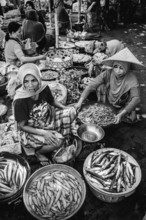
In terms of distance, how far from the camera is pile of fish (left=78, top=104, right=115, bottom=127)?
3.33 metres

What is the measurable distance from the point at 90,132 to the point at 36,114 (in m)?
1.02

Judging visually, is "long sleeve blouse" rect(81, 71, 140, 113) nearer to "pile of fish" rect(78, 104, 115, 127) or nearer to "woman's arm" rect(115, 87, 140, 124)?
"woman's arm" rect(115, 87, 140, 124)

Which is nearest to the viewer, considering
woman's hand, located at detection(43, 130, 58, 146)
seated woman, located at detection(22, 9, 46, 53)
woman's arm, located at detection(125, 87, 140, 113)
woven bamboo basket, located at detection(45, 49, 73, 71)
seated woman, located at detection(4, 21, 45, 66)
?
woman's hand, located at detection(43, 130, 58, 146)

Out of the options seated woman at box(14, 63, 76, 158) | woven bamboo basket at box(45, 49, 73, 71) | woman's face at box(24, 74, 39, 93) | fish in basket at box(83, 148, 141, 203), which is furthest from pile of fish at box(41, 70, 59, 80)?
fish in basket at box(83, 148, 141, 203)

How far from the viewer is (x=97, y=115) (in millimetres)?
3422

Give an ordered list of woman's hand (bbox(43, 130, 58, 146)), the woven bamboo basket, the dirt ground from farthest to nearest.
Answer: the woven bamboo basket, woman's hand (bbox(43, 130, 58, 146)), the dirt ground

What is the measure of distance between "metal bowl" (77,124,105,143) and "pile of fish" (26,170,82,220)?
0.79 metres

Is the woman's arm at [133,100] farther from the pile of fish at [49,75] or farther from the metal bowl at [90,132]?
the pile of fish at [49,75]

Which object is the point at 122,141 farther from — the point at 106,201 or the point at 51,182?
the point at 51,182

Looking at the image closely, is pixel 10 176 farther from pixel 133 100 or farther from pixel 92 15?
pixel 92 15

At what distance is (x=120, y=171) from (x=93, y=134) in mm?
864

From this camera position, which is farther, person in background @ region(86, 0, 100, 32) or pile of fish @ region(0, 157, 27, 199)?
person in background @ region(86, 0, 100, 32)

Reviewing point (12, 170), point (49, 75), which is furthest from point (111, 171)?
point (49, 75)

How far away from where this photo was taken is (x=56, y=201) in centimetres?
222
